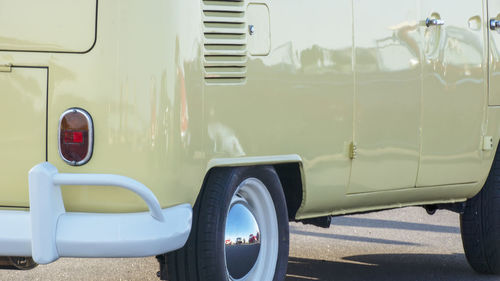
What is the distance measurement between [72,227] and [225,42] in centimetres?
112

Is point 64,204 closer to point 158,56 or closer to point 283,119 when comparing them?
point 158,56

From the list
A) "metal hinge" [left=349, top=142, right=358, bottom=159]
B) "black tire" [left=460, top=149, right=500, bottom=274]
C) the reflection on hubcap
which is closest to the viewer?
the reflection on hubcap

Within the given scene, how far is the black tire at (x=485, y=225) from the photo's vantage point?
6.68 m

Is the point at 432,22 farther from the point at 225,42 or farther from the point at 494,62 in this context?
the point at 225,42

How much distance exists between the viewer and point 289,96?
511 centimetres

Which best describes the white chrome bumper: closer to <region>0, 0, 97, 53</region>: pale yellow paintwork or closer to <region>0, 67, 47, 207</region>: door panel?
<region>0, 67, 47, 207</region>: door panel

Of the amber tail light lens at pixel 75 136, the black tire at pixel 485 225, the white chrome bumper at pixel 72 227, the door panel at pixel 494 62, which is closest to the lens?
the white chrome bumper at pixel 72 227

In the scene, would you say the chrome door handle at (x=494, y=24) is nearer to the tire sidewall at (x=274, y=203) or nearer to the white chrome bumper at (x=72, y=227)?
the tire sidewall at (x=274, y=203)

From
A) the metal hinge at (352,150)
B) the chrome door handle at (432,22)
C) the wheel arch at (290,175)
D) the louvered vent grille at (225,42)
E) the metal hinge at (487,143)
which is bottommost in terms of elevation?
the wheel arch at (290,175)

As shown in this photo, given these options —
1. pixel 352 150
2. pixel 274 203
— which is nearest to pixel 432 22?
pixel 352 150

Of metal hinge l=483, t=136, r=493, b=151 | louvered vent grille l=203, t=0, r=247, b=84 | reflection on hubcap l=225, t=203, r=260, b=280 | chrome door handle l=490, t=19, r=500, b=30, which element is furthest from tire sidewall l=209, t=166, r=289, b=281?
chrome door handle l=490, t=19, r=500, b=30

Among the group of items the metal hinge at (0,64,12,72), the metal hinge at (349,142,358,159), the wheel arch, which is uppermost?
the metal hinge at (0,64,12,72)

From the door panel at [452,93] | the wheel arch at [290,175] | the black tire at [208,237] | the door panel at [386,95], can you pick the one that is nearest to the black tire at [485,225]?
the door panel at [452,93]

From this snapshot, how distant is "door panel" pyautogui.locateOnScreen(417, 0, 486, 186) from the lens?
604cm
